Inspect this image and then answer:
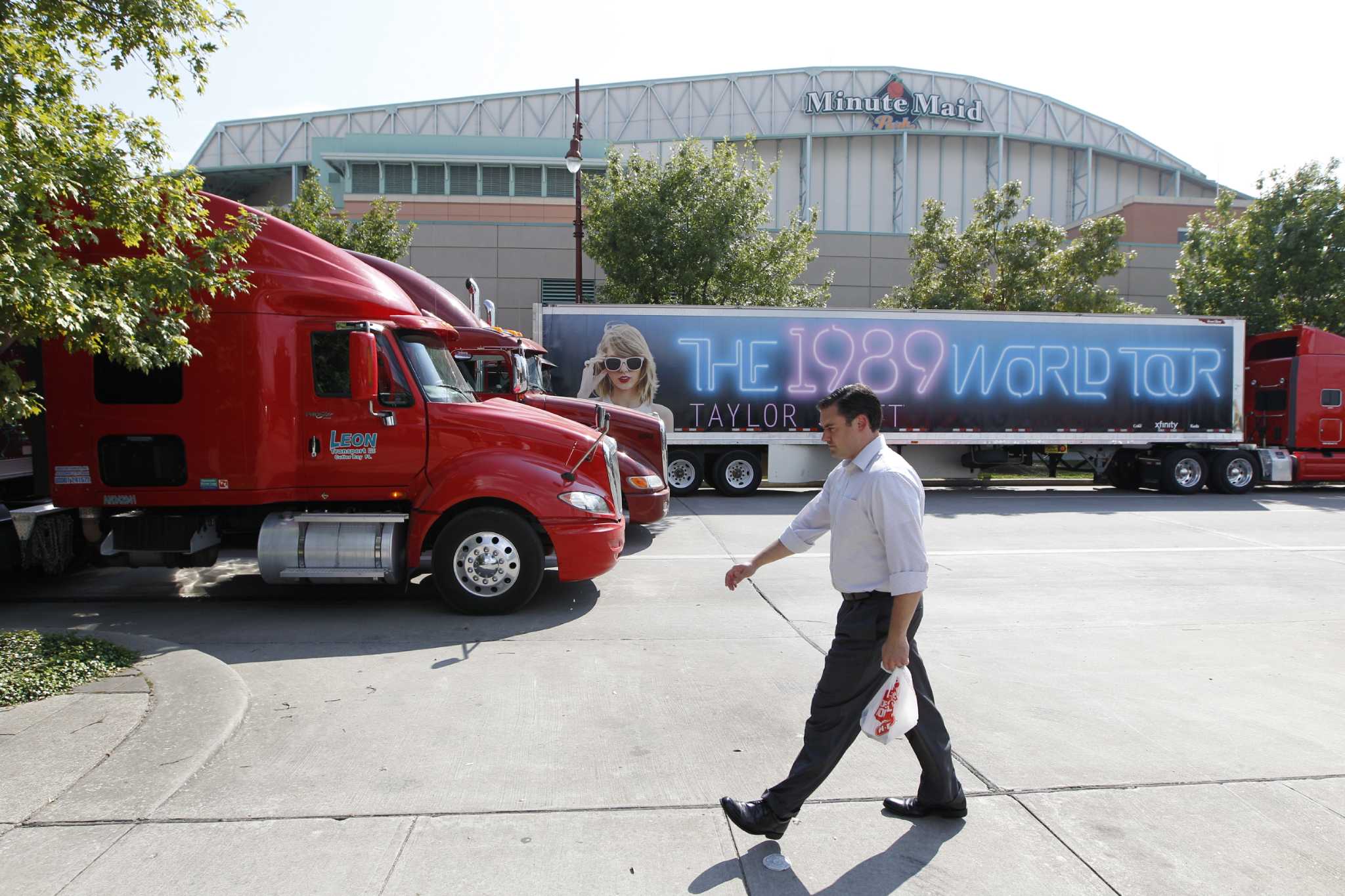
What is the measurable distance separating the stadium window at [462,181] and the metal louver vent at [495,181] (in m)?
0.40

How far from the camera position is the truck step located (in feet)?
23.6

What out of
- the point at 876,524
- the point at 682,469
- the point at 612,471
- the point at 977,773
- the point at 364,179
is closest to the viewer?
the point at 876,524

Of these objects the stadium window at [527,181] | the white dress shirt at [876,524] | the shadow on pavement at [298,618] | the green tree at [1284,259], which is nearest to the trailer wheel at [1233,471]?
the green tree at [1284,259]

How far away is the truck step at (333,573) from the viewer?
7.18 meters

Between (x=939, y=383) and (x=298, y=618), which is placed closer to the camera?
(x=298, y=618)

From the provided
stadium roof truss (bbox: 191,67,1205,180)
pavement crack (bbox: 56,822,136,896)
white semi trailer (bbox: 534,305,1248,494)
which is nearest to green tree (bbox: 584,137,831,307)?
white semi trailer (bbox: 534,305,1248,494)

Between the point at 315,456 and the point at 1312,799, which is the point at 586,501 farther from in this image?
the point at 1312,799

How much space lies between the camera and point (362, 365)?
6.88 m

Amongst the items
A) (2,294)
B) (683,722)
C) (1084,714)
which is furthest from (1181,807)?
(2,294)

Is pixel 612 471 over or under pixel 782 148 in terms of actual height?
under

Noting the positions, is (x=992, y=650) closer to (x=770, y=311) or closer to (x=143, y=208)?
(x=143, y=208)

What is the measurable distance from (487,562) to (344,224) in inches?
692

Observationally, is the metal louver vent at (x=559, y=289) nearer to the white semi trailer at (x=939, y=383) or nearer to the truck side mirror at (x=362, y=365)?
the white semi trailer at (x=939, y=383)

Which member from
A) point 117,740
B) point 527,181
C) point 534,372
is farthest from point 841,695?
point 527,181
